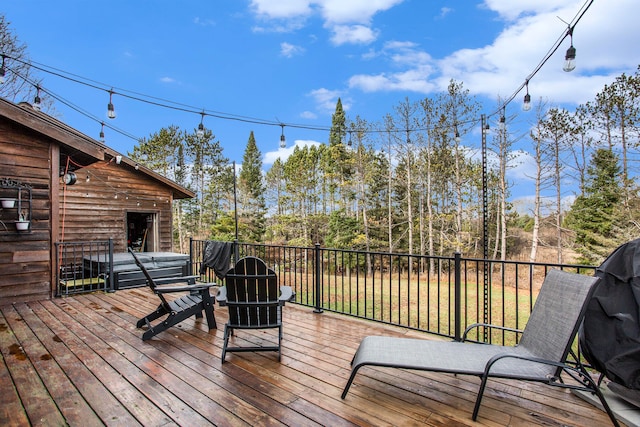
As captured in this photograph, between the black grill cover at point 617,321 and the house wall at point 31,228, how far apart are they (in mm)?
6679

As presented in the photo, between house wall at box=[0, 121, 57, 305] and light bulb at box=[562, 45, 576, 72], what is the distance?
7286 millimetres

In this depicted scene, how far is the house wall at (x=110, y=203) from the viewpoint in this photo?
8.85 m

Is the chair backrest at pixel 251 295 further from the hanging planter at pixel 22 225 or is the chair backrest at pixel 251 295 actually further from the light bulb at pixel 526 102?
the light bulb at pixel 526 102

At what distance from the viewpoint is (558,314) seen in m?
2.08

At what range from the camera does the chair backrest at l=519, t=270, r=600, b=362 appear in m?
1.91

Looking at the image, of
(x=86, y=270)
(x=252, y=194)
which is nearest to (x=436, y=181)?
(x=252, y=194)

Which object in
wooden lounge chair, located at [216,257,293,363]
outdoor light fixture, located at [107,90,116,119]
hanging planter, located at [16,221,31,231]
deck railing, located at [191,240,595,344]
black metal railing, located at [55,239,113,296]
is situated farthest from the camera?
outdoor light fixture, located at [107,90,116,119]

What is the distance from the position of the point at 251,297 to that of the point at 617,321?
8.34ft

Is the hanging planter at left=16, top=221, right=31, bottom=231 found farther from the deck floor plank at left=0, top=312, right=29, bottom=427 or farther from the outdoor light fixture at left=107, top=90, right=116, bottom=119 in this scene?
the deck floor plank at left=0, top=312, right=29, bottom=427

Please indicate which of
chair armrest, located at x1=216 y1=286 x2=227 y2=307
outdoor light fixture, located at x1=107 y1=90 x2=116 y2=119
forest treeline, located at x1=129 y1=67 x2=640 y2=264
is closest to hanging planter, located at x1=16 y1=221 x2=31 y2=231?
outdoor light fixture, located at x1=107 y1=90 x2=116 y2=119

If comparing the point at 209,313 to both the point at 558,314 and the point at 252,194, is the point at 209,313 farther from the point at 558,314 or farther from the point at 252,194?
the point at 252,194

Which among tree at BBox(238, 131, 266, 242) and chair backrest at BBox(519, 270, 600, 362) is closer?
chair backrest at BBox(519, 270, 600, 362)

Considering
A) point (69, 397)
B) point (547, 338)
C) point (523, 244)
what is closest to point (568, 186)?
point (523, 244)

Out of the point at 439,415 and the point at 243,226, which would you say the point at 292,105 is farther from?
the point at 439,415
